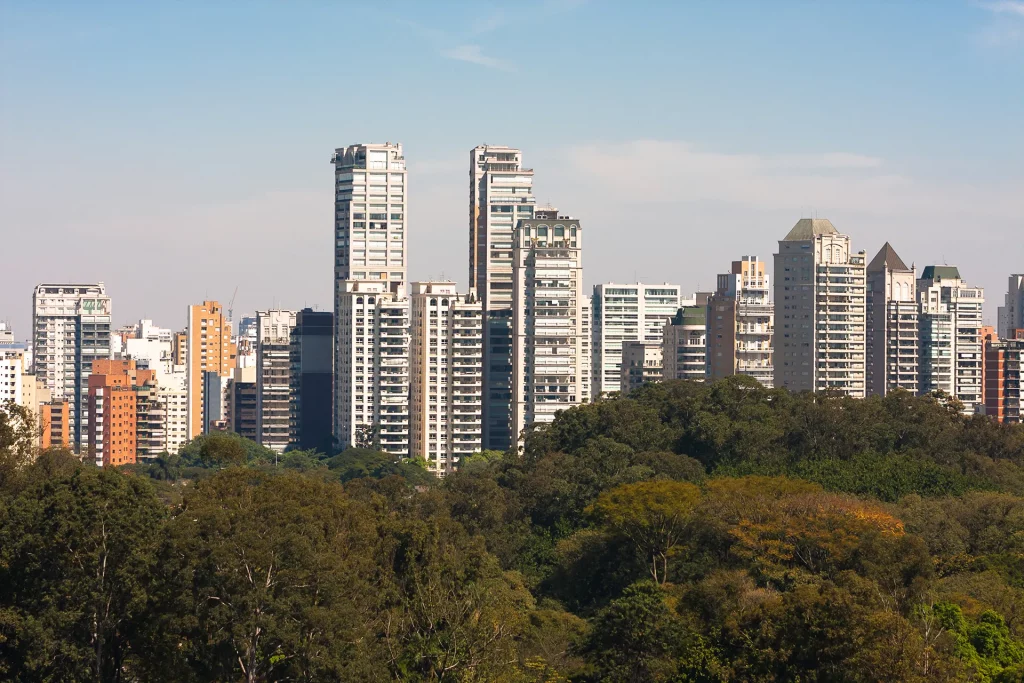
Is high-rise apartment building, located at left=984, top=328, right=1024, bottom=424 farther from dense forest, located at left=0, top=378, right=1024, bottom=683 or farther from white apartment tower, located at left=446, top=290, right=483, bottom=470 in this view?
dense forest, located at left=0, top=378, right=1024, bottom=683

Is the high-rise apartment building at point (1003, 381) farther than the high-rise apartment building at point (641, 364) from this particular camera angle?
No

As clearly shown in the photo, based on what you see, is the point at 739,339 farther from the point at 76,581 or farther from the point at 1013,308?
the point at 76,581

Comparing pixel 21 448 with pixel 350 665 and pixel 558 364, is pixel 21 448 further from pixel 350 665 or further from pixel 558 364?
pixel 558 364

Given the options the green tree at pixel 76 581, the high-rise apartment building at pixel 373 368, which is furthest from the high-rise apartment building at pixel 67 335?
the green tree at pixel 76 581

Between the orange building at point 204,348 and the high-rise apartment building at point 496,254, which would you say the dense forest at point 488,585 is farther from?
the orange building at point 204,348

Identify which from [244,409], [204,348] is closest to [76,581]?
[244,409]

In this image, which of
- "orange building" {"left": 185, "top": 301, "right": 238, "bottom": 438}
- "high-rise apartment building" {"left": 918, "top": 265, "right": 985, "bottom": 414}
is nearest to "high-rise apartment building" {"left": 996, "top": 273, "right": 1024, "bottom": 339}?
"high-rise apartment building" {"left": 918, "top": 265, "right": 985, "bottom": 414}

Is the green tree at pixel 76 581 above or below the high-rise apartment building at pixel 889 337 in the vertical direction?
below
